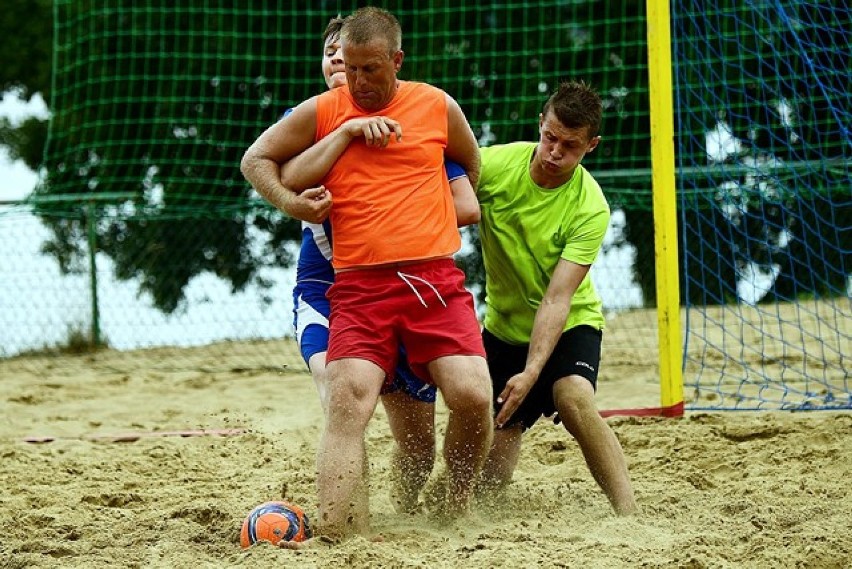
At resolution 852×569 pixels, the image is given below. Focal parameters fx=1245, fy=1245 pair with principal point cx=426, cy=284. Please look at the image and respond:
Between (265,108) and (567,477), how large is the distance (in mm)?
9022

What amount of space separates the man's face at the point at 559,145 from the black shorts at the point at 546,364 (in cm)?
61

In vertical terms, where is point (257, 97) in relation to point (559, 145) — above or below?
above

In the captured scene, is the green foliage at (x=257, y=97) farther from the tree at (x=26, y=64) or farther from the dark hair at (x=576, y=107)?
the dark hair at (x=576, y=107)

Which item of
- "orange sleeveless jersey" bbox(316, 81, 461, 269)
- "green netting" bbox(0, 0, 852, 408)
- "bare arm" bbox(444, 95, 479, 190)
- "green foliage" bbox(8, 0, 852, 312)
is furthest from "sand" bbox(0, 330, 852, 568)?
"green foliage" bbox(8, 0, 852, 312)

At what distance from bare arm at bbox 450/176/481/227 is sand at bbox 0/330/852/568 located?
1043 mm

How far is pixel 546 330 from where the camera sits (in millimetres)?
4309

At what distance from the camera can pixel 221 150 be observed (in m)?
13.5

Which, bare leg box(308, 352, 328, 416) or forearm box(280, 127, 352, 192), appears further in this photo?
bare leg box(308, 352, 328, 416)

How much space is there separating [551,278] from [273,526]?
1309 millimetres

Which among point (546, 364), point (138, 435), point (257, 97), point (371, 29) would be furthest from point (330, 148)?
point (257, 97)

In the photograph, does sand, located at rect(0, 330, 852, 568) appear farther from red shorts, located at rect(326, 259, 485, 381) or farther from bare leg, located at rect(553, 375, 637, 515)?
red shorts, located at rect(326, 259, 485, 381)

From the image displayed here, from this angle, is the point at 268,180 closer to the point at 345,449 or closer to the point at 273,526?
the point at 345,449

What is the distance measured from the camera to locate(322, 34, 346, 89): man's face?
14.5ft

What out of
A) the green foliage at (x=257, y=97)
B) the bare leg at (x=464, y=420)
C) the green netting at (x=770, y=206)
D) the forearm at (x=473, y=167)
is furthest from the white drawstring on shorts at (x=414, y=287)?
the green foliage at (x=257, y=97)
